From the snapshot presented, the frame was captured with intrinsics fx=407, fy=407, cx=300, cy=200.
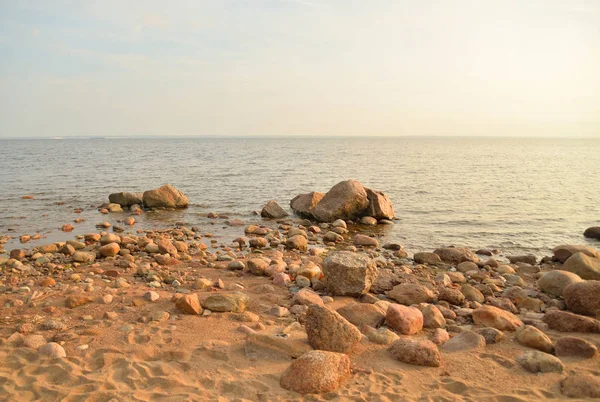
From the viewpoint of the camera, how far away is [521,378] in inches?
176

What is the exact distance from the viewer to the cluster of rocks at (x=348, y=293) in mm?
4891

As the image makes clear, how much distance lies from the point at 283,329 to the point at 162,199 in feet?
43.9

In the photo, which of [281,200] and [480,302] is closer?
[480,302]

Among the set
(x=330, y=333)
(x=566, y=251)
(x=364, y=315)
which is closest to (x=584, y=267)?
(x=566, y=251)

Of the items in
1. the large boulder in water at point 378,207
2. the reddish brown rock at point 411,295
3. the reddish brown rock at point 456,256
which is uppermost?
the large boulder in water at point 378,207

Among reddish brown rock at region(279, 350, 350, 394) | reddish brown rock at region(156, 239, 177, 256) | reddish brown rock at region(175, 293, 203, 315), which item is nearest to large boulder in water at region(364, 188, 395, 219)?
reddish brown rock at region(156, 239, 177, 256)

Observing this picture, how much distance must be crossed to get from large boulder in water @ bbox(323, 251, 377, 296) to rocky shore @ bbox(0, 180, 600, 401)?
0.02m

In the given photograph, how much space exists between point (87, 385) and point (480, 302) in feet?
21.2

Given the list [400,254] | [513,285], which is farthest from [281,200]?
[513,285]

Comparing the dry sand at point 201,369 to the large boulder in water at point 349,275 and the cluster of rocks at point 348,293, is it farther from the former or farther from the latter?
the large boulder in water at point 349,275

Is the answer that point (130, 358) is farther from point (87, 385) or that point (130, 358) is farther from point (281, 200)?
point (281, 200)

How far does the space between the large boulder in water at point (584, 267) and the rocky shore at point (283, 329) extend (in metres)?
0.04

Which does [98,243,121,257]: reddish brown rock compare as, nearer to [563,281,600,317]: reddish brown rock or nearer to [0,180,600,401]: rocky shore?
[0,180,600,401]: rocky shore

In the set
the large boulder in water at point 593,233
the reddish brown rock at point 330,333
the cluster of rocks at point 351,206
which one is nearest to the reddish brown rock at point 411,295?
the reddish brown rock at point 330,333
